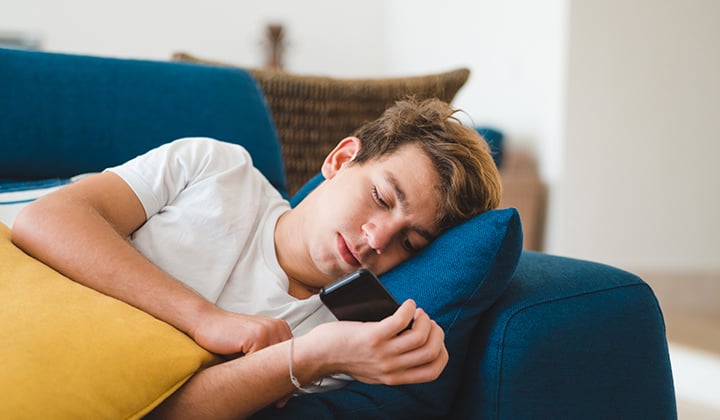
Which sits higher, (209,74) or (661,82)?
(209,74)

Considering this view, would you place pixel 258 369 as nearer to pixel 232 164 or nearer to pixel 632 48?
pixel 232 164

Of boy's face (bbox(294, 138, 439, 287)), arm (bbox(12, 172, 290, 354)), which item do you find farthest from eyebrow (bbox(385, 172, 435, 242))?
arm (bbox(12, 172, 290, 354))

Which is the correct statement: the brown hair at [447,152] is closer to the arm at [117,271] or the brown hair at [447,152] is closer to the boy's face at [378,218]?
the boy's face at [378,218]

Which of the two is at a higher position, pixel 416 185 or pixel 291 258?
pixel 416 185

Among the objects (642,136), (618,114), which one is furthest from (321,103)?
(642,136)

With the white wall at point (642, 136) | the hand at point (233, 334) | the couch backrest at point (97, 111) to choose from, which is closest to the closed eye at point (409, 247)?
the hand at point (233, 334)

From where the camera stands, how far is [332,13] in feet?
15.0

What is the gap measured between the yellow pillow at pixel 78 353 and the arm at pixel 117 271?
4cm

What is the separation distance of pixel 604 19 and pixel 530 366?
8.12 feet

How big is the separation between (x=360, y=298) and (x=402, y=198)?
0.85 feet

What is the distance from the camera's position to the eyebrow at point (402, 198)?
1029 mm

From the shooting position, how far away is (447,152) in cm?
106

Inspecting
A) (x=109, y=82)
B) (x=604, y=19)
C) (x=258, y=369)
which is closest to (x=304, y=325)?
(x=258, y=369)

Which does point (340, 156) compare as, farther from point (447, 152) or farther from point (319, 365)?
point (319, 365)
